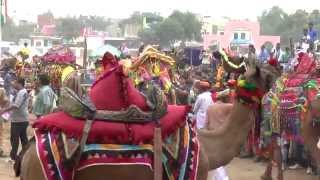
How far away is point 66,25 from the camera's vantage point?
268 feet

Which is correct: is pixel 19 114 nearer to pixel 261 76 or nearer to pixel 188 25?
pixel 261 76

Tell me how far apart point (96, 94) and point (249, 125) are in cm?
130

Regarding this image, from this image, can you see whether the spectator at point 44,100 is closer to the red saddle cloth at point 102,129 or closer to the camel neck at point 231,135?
the camel neck at point 231,135

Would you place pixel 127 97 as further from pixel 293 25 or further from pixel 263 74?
pixel 293 25

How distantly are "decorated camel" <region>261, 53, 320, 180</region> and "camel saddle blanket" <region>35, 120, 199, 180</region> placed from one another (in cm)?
496

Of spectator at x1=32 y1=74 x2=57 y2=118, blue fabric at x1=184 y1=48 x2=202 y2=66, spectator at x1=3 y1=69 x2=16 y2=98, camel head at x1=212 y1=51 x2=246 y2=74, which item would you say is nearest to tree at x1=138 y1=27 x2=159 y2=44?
blue fabric at x1=184 y1=48 x2=202 y2=66

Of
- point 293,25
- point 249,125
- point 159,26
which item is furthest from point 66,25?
point 249,125

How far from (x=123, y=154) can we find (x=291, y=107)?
6105 mm

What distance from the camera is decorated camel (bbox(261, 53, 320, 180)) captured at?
9578 mm

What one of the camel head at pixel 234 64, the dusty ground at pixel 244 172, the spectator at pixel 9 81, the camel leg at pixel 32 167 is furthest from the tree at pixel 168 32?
the camel leg at pixel 32 167

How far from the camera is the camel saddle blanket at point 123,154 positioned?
447 centimetres

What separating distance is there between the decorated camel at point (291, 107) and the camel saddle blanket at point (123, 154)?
4.96 metres

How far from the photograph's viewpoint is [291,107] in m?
10.2

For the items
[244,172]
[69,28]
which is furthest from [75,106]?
[69,28]
